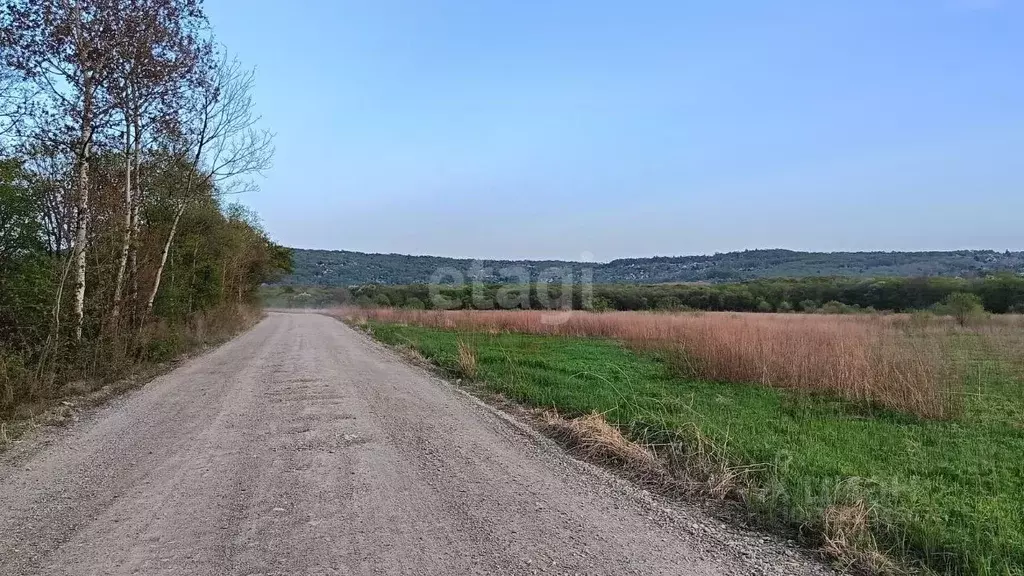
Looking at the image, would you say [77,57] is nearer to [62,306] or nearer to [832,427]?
[62,306]

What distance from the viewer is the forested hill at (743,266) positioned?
55438 mm

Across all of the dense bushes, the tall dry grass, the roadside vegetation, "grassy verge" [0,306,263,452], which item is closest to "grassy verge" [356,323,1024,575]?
the roadside vegetation

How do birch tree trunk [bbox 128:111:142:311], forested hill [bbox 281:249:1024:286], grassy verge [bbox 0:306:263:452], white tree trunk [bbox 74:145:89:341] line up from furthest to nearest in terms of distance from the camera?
forested hill [bbox 281:249:1024:286]
birch tree trunk [bbox 128:111:142:311]
white tree trunk [bbox 74:145:89:341]
grassy verge [bbox 0:306:263:452]

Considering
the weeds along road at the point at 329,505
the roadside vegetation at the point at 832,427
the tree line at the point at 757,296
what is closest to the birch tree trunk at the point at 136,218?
the weeds along road at the point at 329,505

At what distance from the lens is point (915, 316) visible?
29.0 metres

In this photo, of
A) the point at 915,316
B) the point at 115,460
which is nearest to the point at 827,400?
the point at 115,460

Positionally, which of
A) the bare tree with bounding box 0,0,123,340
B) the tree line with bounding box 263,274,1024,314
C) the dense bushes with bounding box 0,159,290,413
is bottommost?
the tree line with bounding box 263,274,1024,314

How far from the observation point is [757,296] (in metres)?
52.7

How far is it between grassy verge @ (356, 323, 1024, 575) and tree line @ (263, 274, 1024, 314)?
28.7 m

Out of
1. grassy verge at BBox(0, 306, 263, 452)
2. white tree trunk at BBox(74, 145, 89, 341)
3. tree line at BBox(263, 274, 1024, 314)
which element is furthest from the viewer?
tree line at BBox(263, 274, 1024, 314)

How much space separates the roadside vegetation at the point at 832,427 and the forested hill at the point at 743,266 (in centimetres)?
3204

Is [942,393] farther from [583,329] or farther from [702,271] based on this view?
[702,271]

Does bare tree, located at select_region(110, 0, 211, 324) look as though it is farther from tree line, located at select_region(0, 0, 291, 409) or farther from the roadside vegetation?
the roadside vegetation

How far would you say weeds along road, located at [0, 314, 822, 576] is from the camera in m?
3.46
